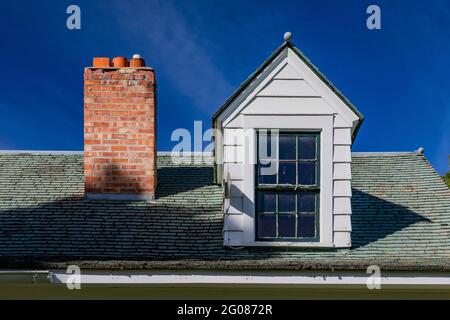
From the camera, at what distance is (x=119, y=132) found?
752 centimetres

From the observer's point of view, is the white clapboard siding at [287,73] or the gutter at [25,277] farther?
the white clapboard siding at [287,73]

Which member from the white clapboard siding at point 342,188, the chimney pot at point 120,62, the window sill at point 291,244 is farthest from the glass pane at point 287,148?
the chimney pot at point 120,62

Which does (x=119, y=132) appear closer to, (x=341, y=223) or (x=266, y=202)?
(x=266, y=202)

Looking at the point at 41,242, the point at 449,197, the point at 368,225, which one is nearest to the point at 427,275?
the point at 368,225

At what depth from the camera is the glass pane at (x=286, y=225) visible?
21.2 ft

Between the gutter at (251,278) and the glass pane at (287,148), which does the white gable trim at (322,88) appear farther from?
the gutter at (251,278)

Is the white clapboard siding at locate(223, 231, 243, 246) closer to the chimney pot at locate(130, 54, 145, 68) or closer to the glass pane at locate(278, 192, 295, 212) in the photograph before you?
the glass pane at locate(278, 192, 295, 212)

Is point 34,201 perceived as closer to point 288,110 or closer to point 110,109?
point 110,109

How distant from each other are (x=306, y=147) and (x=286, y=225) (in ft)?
3.00

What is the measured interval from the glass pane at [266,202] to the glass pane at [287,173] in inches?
7.5

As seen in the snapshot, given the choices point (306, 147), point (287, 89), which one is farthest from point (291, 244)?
point (287, 89)

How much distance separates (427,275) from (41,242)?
4065 millimetres

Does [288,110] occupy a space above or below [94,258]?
above
